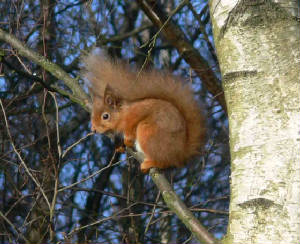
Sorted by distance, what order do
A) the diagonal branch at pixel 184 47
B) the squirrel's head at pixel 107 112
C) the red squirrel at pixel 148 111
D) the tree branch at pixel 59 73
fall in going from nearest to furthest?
the tree branch at pixel 59 73 → the red squirrel at pixel 148 111 → the squirrel's head at pixel 107 112 → the diagonal branch at pixel 184 47

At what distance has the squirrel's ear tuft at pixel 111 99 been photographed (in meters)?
3.24

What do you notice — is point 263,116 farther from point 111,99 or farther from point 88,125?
point 88,125

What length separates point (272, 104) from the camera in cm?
133

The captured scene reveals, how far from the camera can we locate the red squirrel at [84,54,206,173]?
9.49ft

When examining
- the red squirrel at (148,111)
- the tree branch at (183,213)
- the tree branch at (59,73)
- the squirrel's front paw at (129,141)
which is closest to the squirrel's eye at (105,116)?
the red squirrel at (148,111)

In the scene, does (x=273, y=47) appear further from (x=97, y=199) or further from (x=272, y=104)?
(x=97, y=199)

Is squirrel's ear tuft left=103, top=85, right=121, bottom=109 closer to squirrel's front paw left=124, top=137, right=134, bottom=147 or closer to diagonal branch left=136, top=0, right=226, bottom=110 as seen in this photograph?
squirrel's front paw left=124, top=137, right=134, bottom=147

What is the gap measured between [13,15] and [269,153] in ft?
9.24

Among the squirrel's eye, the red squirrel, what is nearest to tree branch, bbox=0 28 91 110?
the red squirrel

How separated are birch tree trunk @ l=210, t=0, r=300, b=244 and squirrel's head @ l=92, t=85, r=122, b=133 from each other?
184cm

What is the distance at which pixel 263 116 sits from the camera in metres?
1.34

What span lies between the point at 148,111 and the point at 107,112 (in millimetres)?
378

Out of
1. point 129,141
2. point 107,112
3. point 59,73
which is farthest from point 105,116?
point 59,73

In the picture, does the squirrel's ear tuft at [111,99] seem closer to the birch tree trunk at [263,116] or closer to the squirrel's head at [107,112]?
the squirrel's head at [107,112]
